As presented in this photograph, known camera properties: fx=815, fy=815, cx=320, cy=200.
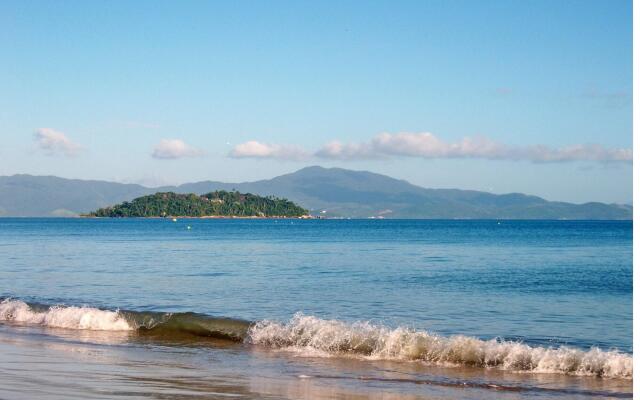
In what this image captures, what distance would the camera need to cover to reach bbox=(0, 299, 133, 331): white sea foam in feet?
70.2

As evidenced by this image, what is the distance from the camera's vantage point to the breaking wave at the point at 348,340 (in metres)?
15.3

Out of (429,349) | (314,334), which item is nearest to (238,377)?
(429,349)

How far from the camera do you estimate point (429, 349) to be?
16594 mm

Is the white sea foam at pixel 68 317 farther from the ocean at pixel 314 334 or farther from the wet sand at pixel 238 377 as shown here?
the wet sand at pixel 238 377

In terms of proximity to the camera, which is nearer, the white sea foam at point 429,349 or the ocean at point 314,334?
the ocean at point 314,334

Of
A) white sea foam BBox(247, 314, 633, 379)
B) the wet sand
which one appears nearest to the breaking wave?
white sea foam BBox(247, 314, 633, 379)

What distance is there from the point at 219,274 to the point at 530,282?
1362 centimetres

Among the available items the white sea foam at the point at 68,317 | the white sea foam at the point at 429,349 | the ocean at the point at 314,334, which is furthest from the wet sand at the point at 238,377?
the white sea foam at the point at 68,317

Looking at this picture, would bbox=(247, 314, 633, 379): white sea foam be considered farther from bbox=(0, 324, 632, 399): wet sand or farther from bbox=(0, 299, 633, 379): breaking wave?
bbox=(0, 324, 632, 399): wet sand

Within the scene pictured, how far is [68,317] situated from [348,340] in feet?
28.2

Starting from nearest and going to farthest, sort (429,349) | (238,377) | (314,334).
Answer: (238,377), (429,349), (314,334)

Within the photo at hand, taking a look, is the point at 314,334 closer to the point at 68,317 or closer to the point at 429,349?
the point at 429,349

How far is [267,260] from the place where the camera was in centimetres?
4775

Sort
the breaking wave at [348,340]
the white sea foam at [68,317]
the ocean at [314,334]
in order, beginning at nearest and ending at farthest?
the ocean at [314,334] < the breaking wave at [348,340] < the white sea foam at [68,317]
